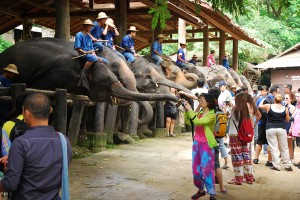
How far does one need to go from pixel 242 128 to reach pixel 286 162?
2.10 m

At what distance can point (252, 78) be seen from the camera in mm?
27484

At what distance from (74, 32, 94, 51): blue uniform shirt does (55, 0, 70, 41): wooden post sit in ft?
5.62

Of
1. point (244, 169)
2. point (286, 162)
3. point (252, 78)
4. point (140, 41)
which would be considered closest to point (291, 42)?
point (252, 78)

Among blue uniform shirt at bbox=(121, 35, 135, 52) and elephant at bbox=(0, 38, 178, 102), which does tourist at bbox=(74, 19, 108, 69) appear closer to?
elephant at bbox=(0, 38, 178, 102)

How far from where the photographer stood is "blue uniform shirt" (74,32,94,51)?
818 cm

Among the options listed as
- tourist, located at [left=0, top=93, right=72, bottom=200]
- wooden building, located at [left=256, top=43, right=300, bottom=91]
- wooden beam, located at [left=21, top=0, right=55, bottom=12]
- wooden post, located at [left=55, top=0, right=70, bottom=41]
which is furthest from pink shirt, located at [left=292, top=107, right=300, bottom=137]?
wooden building, located at [left=256, top=43, right=300, bottom=91]

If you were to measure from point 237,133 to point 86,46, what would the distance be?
3047 mm

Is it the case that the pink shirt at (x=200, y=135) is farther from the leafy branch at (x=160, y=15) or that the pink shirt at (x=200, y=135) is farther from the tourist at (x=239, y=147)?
the leafy branch at (x=160, y=15)

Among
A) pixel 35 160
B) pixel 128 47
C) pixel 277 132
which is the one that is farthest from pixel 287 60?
pixel 35 160

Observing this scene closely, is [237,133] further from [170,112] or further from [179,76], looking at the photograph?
[179,76]

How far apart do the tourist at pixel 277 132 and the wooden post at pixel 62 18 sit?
4.48m

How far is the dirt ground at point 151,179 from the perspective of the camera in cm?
651

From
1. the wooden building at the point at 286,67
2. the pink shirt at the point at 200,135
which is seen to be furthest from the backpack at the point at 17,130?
the wooden building at the point at 286,67

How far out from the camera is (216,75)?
1802 centimetres
